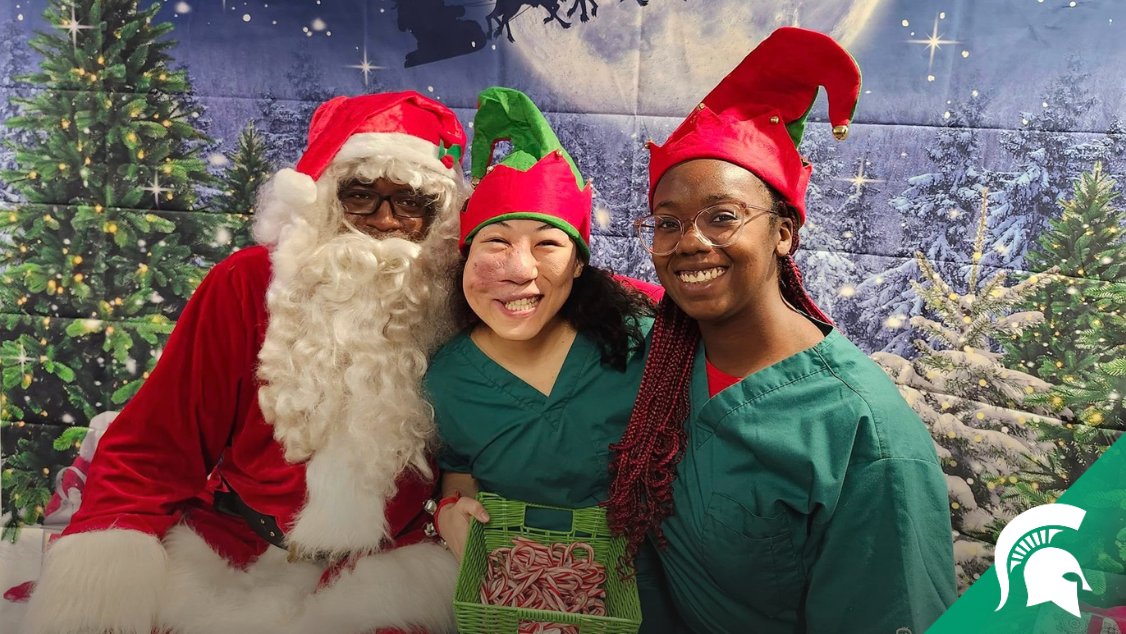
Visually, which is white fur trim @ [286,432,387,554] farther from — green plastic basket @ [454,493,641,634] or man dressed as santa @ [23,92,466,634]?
green plastic basket @ [454,493,641,634]

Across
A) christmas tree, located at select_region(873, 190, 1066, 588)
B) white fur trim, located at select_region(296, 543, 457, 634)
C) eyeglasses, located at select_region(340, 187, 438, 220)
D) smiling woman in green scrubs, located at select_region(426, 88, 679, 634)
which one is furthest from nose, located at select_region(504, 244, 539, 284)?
christmas tree, located at select_region(873, 190, 1066, 588)

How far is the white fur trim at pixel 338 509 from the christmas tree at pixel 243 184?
103 centimetres

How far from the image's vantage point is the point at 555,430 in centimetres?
174

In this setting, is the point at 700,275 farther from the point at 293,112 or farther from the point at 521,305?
the point at 293,112

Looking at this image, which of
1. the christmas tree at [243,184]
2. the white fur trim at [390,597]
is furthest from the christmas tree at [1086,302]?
the christmas tree at [243,184]

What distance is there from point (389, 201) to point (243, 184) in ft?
2.74

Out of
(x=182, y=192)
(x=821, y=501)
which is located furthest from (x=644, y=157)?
(x=182, y=192)

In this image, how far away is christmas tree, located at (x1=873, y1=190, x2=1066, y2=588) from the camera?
81.6 inches

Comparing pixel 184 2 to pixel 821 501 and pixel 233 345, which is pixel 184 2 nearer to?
pixel 233 345

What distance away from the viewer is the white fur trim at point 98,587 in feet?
5.63

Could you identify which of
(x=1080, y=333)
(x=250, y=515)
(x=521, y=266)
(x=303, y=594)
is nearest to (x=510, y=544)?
(x=303, y=594)

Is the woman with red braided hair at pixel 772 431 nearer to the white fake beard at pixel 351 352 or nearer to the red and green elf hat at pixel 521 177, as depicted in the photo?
the red and green elf hat at pixel 521 177

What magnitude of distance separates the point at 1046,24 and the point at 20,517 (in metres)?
3.77

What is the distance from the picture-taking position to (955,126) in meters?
2.08
